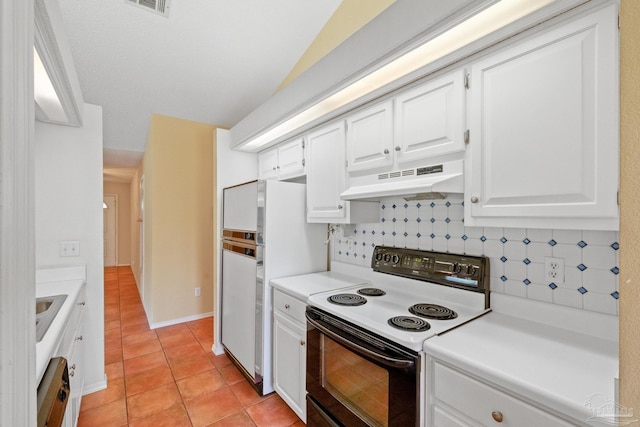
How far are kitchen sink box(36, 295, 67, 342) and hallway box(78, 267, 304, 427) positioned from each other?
0.91 meters

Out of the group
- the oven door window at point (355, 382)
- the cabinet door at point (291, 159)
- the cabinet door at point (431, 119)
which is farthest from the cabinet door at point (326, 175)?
the oven door window at point (355, 382)

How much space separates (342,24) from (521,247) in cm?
225

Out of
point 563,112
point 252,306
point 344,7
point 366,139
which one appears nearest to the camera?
point 563,112

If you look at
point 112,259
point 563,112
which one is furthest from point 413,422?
point 112,259

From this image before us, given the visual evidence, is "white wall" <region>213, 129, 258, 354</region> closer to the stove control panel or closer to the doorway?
the stove control panel

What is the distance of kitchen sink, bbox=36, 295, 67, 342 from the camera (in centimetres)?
122

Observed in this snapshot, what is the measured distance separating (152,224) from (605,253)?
13.0ft

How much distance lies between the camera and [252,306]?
2.30m

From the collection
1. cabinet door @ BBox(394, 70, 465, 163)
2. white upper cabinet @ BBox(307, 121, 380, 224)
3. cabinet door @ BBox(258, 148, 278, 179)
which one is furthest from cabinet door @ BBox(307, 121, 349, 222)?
cabinet door @ BBox(258, 148, 278, 179)

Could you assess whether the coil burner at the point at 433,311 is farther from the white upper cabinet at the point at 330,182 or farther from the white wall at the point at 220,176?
the white wall at the point at 220,176

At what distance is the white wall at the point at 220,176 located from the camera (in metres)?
2.87

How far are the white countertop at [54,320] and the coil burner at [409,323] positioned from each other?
1314mm

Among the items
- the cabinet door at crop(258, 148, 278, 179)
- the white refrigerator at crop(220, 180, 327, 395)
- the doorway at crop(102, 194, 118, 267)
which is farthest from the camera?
the doorway at crop(102, 194, 118, 267)

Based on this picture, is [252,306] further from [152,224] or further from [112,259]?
[112,259]
